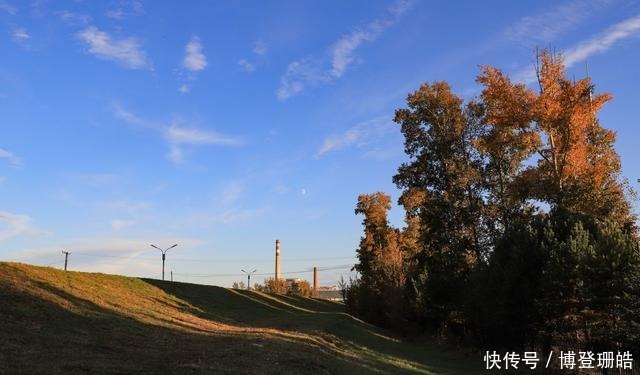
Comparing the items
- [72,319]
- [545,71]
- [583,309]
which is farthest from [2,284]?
[545,71]

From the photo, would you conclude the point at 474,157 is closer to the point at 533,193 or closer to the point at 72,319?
the point at 533,193

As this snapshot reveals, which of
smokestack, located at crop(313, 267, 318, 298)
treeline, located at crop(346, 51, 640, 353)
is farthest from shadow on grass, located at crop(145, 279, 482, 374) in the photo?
smokestack, located at crop(313, 267, 318, 298)

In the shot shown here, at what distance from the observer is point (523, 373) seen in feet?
70.1

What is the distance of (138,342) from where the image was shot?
18250mm

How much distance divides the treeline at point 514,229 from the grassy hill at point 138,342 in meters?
3.75

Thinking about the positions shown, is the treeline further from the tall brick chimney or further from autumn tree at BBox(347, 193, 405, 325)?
the tall brick chimney

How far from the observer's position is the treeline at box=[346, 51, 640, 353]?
21641 mm

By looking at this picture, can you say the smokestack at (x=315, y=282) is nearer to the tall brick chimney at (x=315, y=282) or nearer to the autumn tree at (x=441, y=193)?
the tall brick chimney at (x=315, y=282)

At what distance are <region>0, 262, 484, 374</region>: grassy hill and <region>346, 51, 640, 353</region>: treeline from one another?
12.3 feet

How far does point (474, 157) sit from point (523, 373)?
A: 789 inches

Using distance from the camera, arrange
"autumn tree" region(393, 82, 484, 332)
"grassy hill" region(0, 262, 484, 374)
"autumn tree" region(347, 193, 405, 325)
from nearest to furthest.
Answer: "grassy hill" region(0, 262, 484, 374), "autumn tree" region(393, 82, 484, 332), "autumn tree" region(347, 193, 405, 325)

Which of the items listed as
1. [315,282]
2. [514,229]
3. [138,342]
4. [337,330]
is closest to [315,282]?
[315,282]

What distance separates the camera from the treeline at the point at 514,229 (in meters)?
21.6

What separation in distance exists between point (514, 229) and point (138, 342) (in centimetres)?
1704
